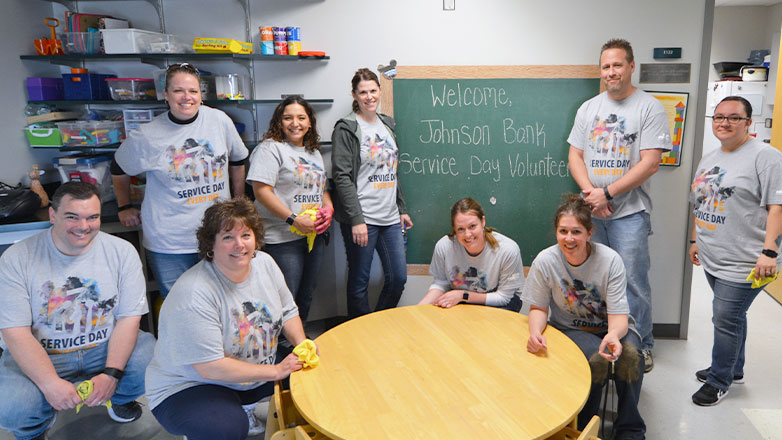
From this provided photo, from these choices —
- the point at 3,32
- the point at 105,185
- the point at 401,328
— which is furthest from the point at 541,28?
the point at 3,32

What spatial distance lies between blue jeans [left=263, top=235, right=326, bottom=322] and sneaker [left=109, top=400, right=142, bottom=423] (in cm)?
97

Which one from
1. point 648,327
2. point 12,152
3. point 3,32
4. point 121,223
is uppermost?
point 3,32

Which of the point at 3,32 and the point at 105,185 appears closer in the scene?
the point at 3,32

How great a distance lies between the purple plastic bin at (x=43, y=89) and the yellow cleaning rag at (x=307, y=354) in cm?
253

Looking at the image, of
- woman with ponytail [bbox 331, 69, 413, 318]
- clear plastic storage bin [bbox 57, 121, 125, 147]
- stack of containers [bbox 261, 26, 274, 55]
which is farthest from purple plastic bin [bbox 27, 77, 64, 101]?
woman with ponytail [bbox 331, 69, 413, 318]

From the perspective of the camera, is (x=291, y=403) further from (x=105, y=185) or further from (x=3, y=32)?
(x=3, y=32)

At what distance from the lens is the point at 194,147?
268cm

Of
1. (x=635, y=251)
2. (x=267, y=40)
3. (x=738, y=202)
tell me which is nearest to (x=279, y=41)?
(x=267, y=40)

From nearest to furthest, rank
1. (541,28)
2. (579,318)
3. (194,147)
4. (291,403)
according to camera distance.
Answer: (291,403)
(579,318)
(194,147)
(541,28)

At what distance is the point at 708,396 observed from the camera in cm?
280

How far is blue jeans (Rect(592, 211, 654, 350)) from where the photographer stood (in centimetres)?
300

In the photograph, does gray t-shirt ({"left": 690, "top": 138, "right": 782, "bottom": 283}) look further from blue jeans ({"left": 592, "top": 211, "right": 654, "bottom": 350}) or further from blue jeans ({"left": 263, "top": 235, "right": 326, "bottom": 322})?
blue jeans ({"left": 263, "top": 235, "right": 326, "bottom": 322})

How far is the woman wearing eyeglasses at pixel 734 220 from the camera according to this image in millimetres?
2523

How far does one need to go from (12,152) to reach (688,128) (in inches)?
162
